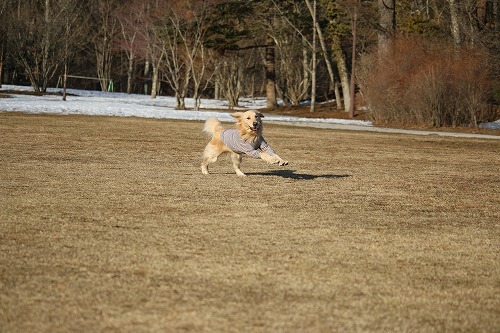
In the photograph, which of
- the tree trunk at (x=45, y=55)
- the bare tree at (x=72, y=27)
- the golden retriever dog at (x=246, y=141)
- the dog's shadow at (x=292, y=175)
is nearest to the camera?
the golden retriever dog at (x=246, y=141)

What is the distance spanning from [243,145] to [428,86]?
1874 centimetres

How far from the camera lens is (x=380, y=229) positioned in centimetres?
726

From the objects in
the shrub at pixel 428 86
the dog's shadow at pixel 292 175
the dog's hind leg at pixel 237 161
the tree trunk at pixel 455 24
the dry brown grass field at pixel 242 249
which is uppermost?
the tree trunk at pixel 455 24

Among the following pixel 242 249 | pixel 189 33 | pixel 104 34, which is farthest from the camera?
pixel 104 34

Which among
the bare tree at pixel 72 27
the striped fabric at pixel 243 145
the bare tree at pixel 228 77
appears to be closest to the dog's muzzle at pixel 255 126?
the striped fabric at pixel 243 145

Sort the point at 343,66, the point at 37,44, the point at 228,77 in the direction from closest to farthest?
the point at 343,66
the point at 228,77
the point at 37,44

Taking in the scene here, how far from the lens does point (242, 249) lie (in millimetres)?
6035

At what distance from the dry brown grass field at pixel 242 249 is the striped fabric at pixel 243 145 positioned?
41 cm

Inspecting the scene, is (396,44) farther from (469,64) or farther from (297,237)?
(297,237)

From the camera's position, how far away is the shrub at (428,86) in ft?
92.3

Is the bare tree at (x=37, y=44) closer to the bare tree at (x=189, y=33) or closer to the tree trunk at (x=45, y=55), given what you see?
the tree trunk at (x=45, y=55)

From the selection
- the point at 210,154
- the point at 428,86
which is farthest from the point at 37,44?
the point at 210,154

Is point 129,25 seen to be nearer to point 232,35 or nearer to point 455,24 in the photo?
point 232,35

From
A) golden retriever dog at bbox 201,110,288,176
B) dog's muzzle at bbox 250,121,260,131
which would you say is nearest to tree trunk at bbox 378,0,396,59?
golden retriever dog at bbox 201,110,288,176
